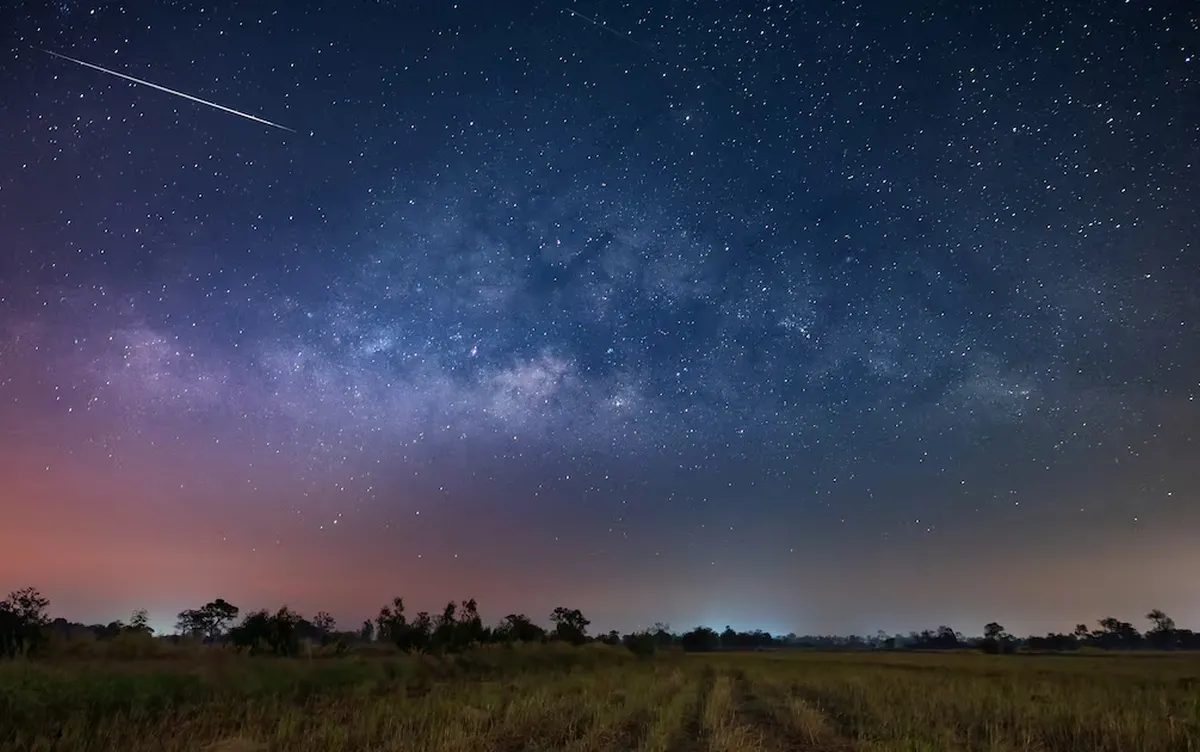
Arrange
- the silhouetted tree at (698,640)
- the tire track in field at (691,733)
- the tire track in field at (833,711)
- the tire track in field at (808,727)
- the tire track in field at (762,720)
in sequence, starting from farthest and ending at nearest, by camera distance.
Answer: the silhouetted tree at (698,640) → the tire track in field at (833,711) → the tire track in field at (762,720) → the tire track in field at (808,727) → the tire track in field at (691,733)

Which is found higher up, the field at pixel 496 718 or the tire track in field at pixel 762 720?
the field at pixel 496 718

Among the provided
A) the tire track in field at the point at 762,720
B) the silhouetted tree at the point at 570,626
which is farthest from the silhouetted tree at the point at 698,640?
the tire track in field at the point at 762,720

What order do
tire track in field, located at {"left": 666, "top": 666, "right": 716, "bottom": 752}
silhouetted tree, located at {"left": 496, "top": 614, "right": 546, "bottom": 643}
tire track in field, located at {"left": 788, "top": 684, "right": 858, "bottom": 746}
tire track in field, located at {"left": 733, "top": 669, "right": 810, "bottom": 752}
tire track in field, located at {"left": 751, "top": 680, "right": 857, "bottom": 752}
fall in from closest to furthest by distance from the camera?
tire track in field, located at {"left": 666, "top": 666, "right": 716, "bottom": 752}
tire track in field, located at {"left": 751, "top": 680, "right": 857, "bottom": 752}
tire track in field, located at {"left": 733, "top": 669, "right": 810, "bottom": 752}
tire track in field, located at {"left": 788, "top": 684, "right": 858, "bottom": 746}
silhouetted tree, located at {"left": 496, "top": 614, "right": 546, "bottom": 643}

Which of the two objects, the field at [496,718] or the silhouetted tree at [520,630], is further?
the silhouetted tree at [520,630]

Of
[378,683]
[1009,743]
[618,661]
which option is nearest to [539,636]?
[618,661]

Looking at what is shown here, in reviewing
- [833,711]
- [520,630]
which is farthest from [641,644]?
[833,711]

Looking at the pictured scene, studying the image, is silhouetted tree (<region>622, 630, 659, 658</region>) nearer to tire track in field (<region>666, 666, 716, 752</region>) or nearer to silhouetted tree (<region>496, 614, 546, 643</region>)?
silhouetted tree (<region>496, 614, 546, 643</region>)

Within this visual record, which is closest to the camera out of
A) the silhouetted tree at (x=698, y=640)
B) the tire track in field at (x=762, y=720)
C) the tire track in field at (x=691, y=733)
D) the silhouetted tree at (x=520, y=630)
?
the tire track in field at (x=691, y=733)

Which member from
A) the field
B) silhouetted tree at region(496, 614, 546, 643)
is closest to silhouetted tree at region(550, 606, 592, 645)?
silhouetted tree at region(496, 614, 546, 643)

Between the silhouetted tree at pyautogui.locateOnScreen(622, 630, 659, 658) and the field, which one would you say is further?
the silhouetted tree at pyautogui.locateOnScreen(622, 630, 659, 658)

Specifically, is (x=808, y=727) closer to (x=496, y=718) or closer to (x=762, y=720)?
(x=762, y=720)

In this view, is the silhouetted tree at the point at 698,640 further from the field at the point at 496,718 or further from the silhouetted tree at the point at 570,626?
the field at the point at 496,718

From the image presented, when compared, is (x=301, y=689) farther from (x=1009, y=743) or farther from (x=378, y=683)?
(x=1009, y=743)

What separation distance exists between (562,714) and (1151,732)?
12328 mm
